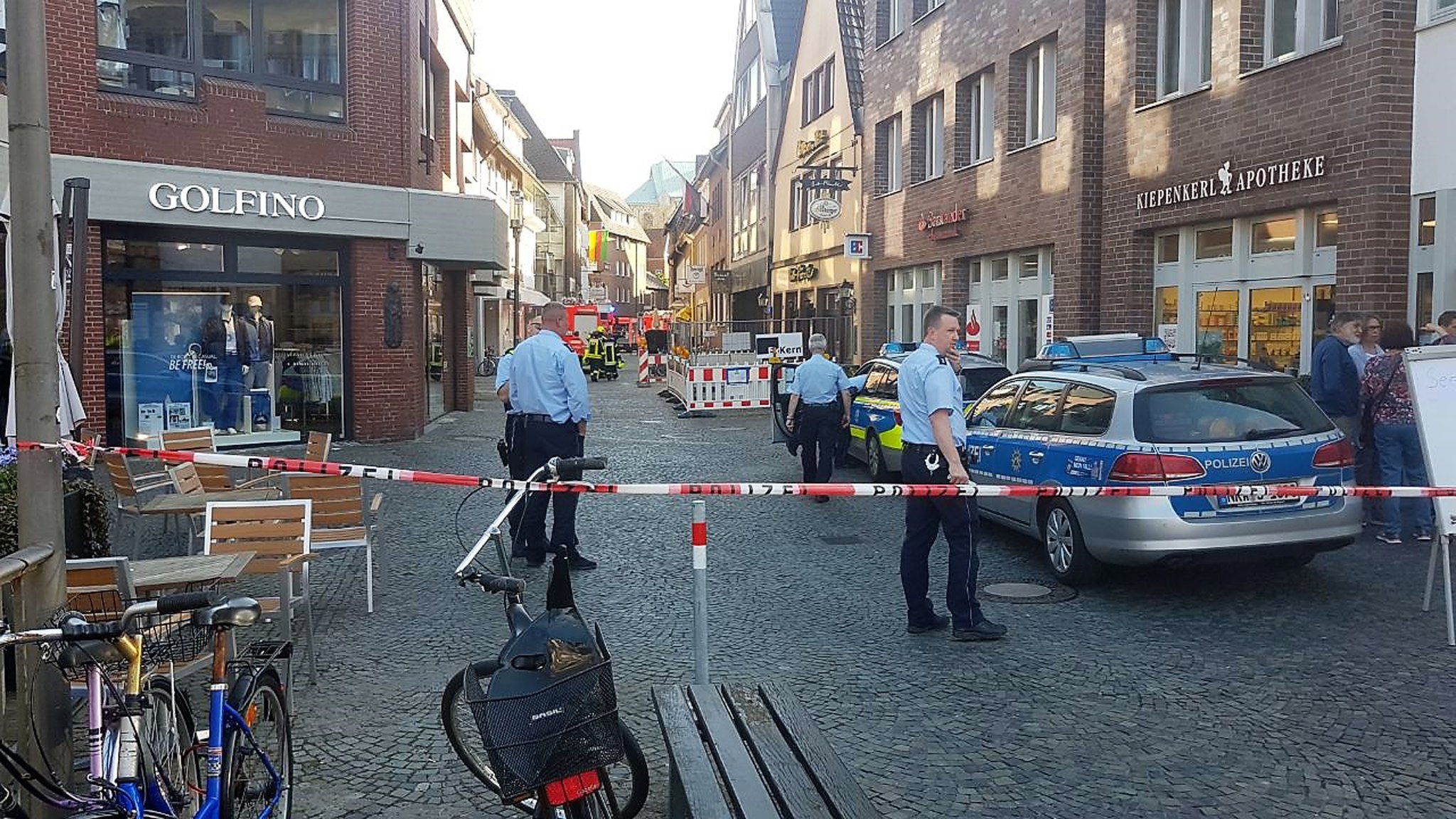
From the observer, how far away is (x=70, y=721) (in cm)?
414

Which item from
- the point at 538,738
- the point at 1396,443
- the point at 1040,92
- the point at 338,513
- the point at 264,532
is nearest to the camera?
the point at 538,738

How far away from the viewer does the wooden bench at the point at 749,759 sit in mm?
3518

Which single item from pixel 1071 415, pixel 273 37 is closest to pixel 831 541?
pixel 1071 415

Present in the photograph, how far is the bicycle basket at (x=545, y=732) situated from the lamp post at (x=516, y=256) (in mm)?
36422

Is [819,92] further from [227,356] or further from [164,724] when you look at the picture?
[164,724]

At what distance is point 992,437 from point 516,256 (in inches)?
1280

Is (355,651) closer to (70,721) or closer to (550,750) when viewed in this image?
(70,721)

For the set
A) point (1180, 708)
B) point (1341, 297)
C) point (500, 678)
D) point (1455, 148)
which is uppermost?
point (1455, 148)

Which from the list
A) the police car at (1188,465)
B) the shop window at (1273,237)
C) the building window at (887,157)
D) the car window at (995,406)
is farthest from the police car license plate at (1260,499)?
the building window at (887,157)

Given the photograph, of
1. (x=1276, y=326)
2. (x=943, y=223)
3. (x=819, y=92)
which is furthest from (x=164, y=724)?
(x=819, y=92)

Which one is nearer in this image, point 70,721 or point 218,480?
point 70,721

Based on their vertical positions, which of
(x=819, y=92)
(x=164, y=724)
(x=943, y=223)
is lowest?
(x=164, y=724)

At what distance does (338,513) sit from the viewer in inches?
302

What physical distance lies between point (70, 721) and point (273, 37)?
46.0 ft
